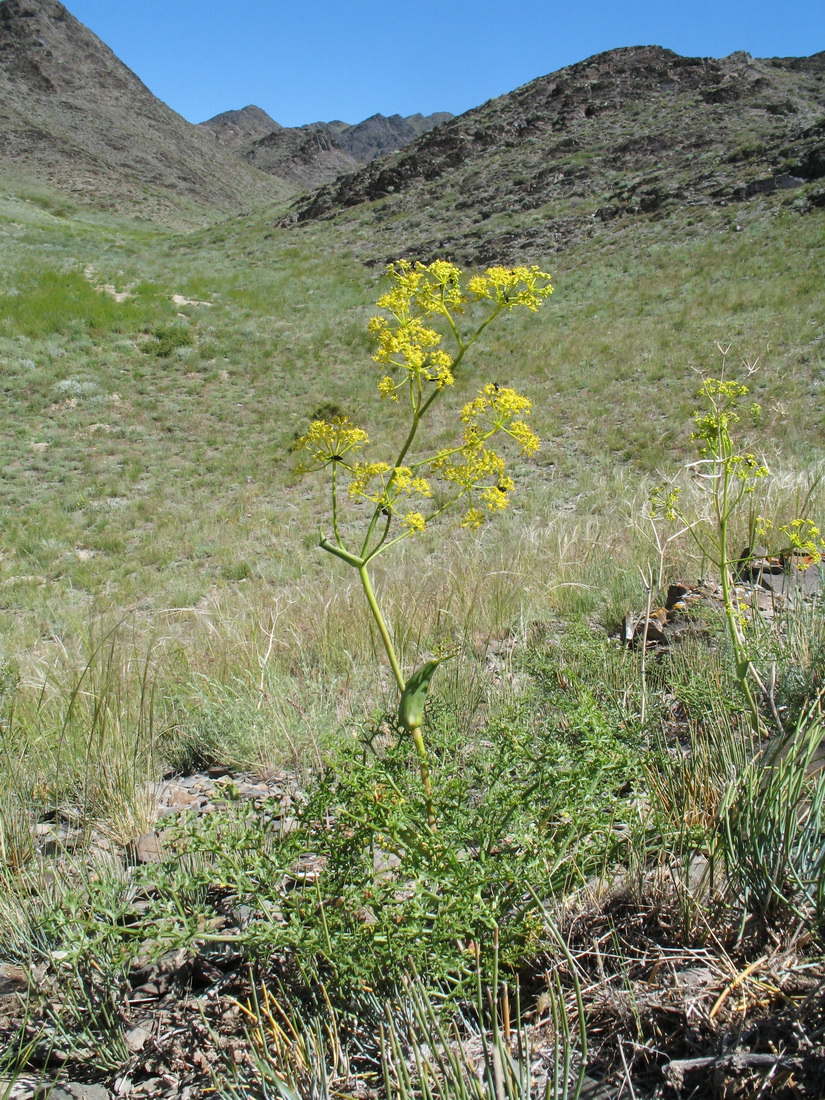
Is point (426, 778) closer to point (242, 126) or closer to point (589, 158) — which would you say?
point (589, 158)

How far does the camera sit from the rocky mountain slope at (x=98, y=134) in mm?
50719

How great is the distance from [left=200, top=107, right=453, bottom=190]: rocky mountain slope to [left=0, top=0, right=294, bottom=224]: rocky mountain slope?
1753 cm

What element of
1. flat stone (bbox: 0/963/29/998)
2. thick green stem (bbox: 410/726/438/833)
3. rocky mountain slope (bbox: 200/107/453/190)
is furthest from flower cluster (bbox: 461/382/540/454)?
rocky mountain slope (bbox: 200/107/453/190)

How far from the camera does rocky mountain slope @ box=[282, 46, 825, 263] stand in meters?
28.0

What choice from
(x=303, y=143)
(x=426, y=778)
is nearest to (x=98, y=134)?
(x=303, y=143)

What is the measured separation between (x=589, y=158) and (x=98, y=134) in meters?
47.6

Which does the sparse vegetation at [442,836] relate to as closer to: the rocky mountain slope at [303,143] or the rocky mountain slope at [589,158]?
the rocky mountain slope at [589,158]

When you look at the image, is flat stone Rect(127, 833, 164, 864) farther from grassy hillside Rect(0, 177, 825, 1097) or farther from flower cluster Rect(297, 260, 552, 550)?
flower cluster Rect(297, 260, 552, 550)

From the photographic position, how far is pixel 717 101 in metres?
35.8

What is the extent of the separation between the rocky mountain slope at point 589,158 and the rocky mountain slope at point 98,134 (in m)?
18.0

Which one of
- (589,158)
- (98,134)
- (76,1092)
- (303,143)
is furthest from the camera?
(303,143)

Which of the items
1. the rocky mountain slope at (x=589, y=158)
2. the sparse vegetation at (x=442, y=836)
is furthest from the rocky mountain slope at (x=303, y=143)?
the sparse vegetation at (x=442, y=836)

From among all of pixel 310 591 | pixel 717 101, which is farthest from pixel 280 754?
pixel 717 101

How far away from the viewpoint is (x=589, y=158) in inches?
1357
